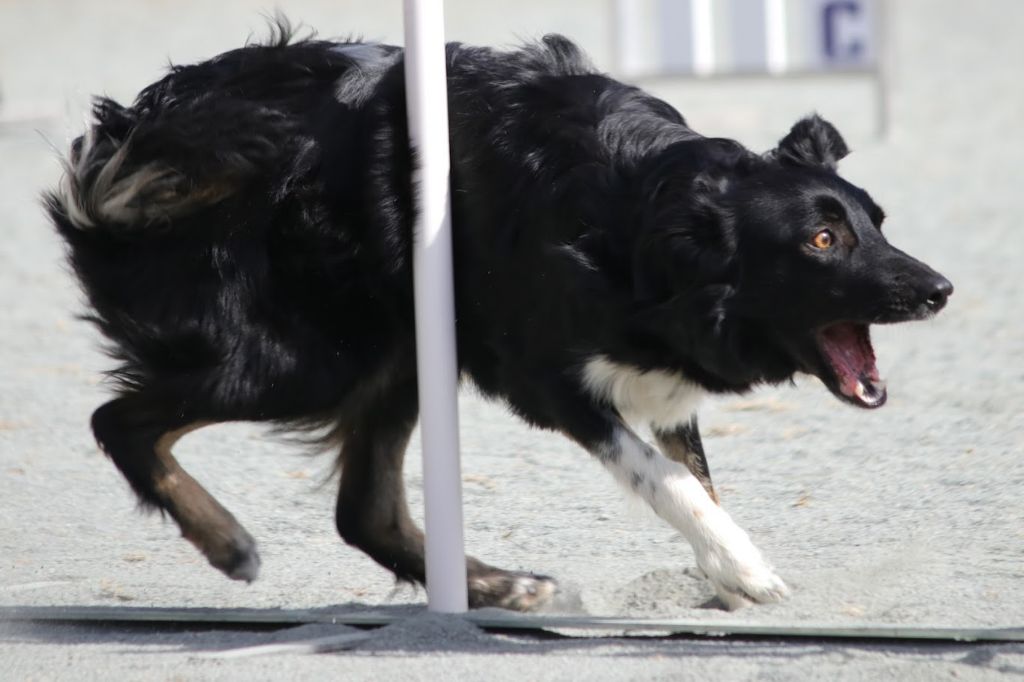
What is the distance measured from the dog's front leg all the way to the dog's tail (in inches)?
52.6

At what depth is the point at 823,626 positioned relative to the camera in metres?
3.63

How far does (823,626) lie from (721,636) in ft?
0.86

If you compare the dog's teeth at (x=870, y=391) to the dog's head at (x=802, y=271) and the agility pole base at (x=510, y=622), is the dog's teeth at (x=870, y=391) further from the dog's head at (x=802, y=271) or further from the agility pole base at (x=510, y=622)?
the agility pole base at (x=510, y=622)

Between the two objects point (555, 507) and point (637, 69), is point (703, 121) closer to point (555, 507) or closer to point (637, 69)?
point (637, 69)

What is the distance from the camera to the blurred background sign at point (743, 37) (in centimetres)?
1337

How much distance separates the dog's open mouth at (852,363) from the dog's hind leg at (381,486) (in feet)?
4.32

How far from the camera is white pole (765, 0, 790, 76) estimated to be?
44.0 ft

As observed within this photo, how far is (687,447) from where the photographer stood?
4410mm

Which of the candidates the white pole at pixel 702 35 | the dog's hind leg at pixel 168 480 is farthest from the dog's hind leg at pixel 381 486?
the white pole at pixel 702 35

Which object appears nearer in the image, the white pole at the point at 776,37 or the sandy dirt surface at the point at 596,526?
the sandy dirt surface at the point at 596,526

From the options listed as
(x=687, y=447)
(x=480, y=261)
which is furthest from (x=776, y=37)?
(x=480, y=261)

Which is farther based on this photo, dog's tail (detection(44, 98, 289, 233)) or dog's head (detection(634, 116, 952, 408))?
dog's tail (detection(44, 98, 289, 233))

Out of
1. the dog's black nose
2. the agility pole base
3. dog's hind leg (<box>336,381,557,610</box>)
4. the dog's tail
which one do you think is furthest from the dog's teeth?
the dog's tail

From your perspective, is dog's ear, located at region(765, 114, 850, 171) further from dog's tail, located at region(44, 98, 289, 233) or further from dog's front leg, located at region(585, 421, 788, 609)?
dog's tail, located at region(44, 98, 289, 233)
